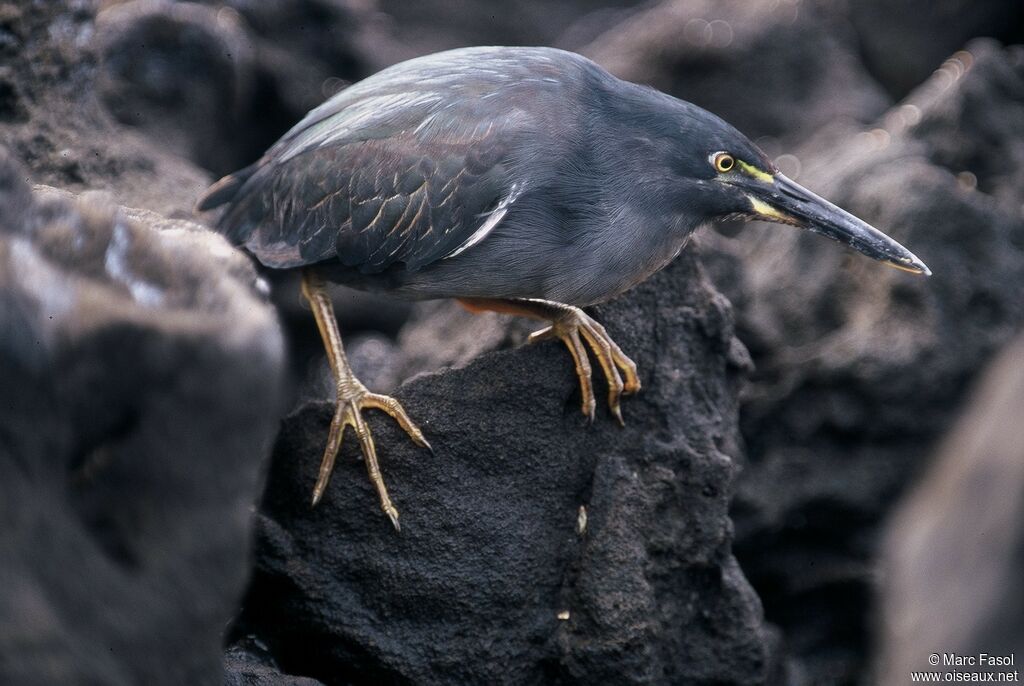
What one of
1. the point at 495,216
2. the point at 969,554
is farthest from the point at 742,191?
the point at 969,554

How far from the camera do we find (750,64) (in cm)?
751

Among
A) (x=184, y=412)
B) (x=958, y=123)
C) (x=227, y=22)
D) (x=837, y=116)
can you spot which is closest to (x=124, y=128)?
(x=227, y=22)

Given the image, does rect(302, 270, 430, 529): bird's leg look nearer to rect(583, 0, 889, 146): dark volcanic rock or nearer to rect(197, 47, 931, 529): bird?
rect(197, 47, 931, 529): bird

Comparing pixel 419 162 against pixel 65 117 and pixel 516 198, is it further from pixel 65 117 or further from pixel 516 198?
pixel 65 117

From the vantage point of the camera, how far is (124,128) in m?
4.95

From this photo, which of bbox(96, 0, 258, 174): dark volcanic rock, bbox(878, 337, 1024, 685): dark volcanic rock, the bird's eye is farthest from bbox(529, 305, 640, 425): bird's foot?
bbox(96, 0, 258, 174): dark volcanic rock

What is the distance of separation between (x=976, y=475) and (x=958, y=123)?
313 cm

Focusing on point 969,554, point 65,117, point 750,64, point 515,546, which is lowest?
point 515,546

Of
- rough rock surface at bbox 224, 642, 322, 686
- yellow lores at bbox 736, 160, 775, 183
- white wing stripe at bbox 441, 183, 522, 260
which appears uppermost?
yellow lores at bbox 736, 160, 775, 183

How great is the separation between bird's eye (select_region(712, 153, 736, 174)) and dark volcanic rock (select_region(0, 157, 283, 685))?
206 centimetres

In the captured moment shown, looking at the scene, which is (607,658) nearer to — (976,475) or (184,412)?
(976,475)

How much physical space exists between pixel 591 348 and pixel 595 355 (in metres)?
0.03

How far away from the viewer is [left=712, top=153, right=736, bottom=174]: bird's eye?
3.69 meters

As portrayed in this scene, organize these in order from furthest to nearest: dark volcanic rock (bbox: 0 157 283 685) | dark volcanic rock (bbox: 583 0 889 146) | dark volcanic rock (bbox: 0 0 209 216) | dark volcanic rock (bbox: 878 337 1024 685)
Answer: dark volcanic rock (bbox: 583 0 889 146) < dark volcanic rock (bbox: 0 0 209 216) < dark volcanic rock (bbox: 878 337 1024 685) < dark volcanic rock (bbox: 0 157 283 685)
